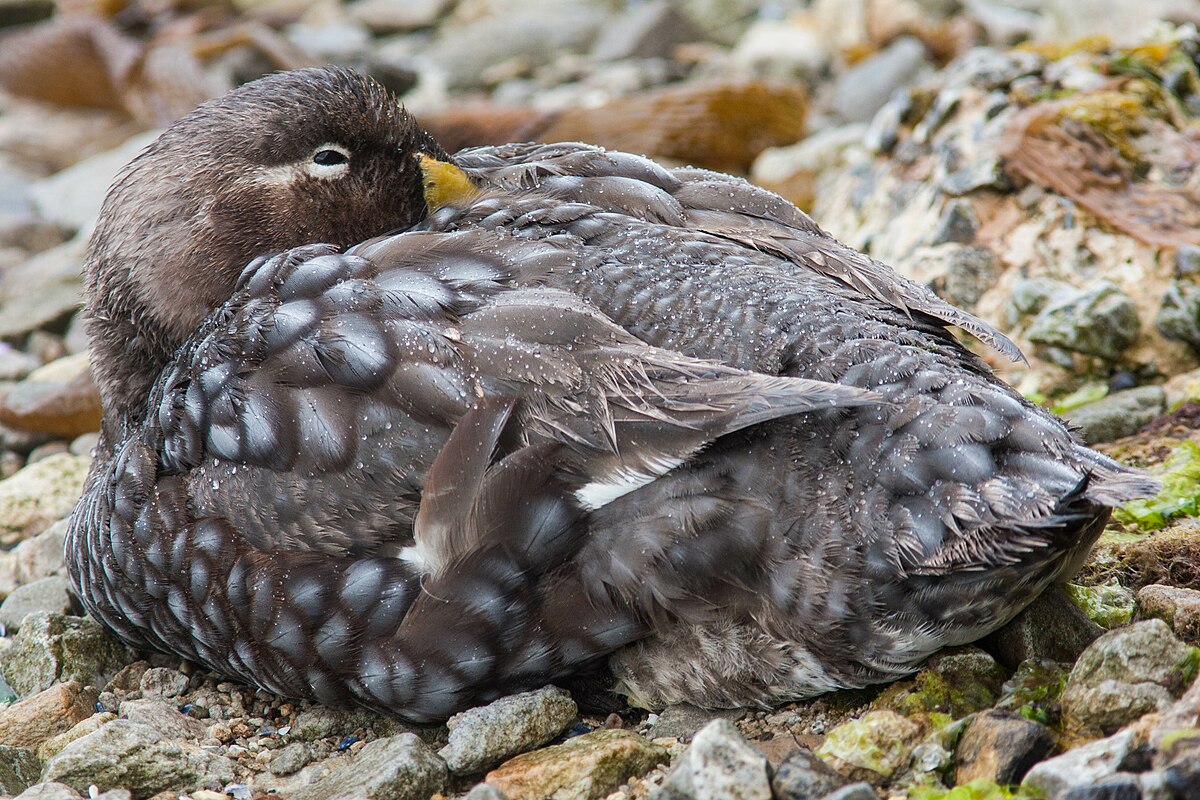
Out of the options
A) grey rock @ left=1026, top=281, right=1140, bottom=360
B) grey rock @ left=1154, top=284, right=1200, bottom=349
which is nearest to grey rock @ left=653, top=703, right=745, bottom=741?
grey rock @ left=1026, top=281, right=1140, bottom=360

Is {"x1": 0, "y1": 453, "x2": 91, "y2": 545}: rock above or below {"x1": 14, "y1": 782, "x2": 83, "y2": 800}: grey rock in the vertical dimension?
below

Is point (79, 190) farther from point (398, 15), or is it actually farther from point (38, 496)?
point (398, 15)

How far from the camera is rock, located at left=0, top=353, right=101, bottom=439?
496 centimetres

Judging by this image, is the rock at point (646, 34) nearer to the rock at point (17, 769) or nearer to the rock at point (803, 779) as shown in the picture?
the rock at point (17, 769)

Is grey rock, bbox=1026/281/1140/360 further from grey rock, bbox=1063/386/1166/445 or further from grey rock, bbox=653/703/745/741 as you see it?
grey rock, bbox=653/703/745/741

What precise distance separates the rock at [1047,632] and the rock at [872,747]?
0.32 meters

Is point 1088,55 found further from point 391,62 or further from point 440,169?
point 391,62

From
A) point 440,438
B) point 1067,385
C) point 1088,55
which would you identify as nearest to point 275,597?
point 440,438

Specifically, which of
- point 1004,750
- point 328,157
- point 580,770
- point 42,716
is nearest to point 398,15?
point 328,157

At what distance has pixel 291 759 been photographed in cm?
293

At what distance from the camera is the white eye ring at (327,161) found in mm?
3594

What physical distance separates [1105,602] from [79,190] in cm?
643

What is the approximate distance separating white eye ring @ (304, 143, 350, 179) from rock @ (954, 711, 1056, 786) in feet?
7.40

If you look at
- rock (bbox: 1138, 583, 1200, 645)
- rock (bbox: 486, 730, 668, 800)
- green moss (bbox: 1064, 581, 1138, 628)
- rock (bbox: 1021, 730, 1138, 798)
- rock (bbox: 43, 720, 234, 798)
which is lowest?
rock (bbox: 43, 720, 234, 798)
